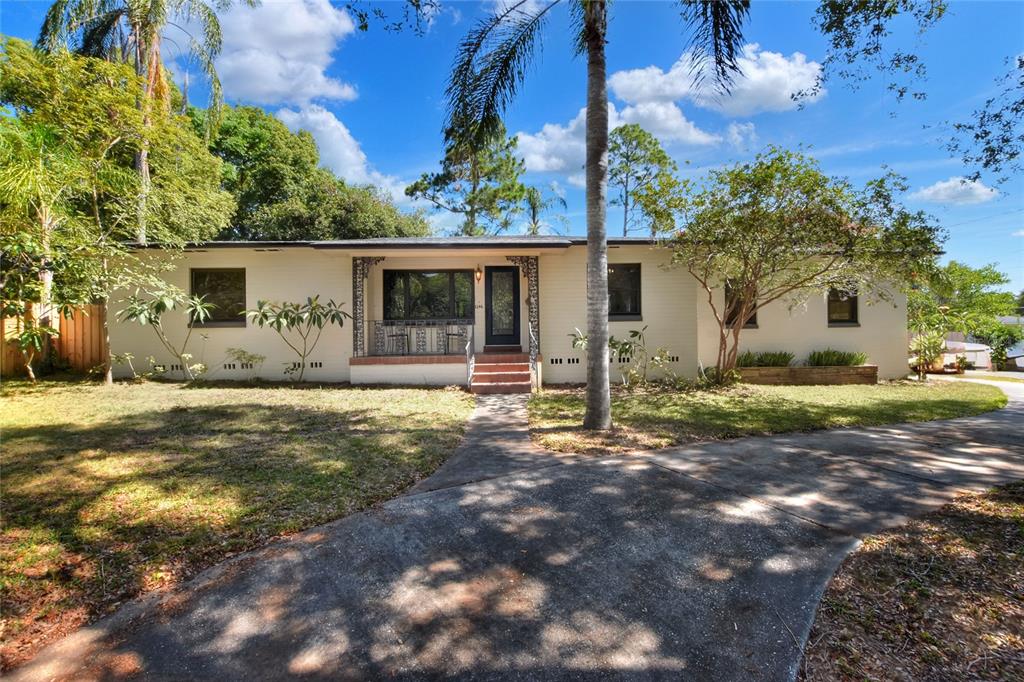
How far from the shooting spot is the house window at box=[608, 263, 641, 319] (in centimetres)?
1118

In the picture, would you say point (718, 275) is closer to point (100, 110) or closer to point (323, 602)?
point (323, 602)

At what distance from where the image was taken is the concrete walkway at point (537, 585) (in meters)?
2.01

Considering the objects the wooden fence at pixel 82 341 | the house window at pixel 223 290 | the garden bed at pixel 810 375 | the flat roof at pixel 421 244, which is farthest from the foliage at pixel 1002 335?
the wooden fence at pixel 82 341

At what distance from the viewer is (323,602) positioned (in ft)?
7.93

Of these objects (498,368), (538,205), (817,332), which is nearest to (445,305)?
(498,368)

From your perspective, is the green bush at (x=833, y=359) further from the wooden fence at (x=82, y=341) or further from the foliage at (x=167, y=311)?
the wooden fence at (x=82, y=341)

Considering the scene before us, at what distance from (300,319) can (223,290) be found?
272cm

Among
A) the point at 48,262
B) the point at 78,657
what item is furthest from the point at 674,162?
the point at 48,262

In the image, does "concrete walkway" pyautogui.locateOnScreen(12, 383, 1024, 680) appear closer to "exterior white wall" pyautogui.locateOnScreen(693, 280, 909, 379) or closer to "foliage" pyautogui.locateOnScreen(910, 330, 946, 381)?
"exterior white wall" pyautogui.locateOnScreen(693, 280, 909, 379)

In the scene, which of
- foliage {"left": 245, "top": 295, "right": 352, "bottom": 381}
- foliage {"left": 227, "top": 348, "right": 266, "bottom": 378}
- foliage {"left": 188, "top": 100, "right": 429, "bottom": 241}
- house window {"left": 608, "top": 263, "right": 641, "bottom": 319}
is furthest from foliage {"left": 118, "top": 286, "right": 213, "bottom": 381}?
foliage {"left": 188, "top": 100, "right": 429, "bottom": 241}

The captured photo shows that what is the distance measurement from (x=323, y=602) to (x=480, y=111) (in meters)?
6.30

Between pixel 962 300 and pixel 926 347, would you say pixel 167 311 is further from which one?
pixel 962 300

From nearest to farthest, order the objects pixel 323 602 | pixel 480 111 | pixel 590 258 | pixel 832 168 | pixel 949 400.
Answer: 1. pixel 323 602
2. pixel 590 258
3. pixel 480 111
4. pixel 832 168
5. pixel 949 400

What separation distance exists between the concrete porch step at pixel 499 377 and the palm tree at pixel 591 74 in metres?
3.67
